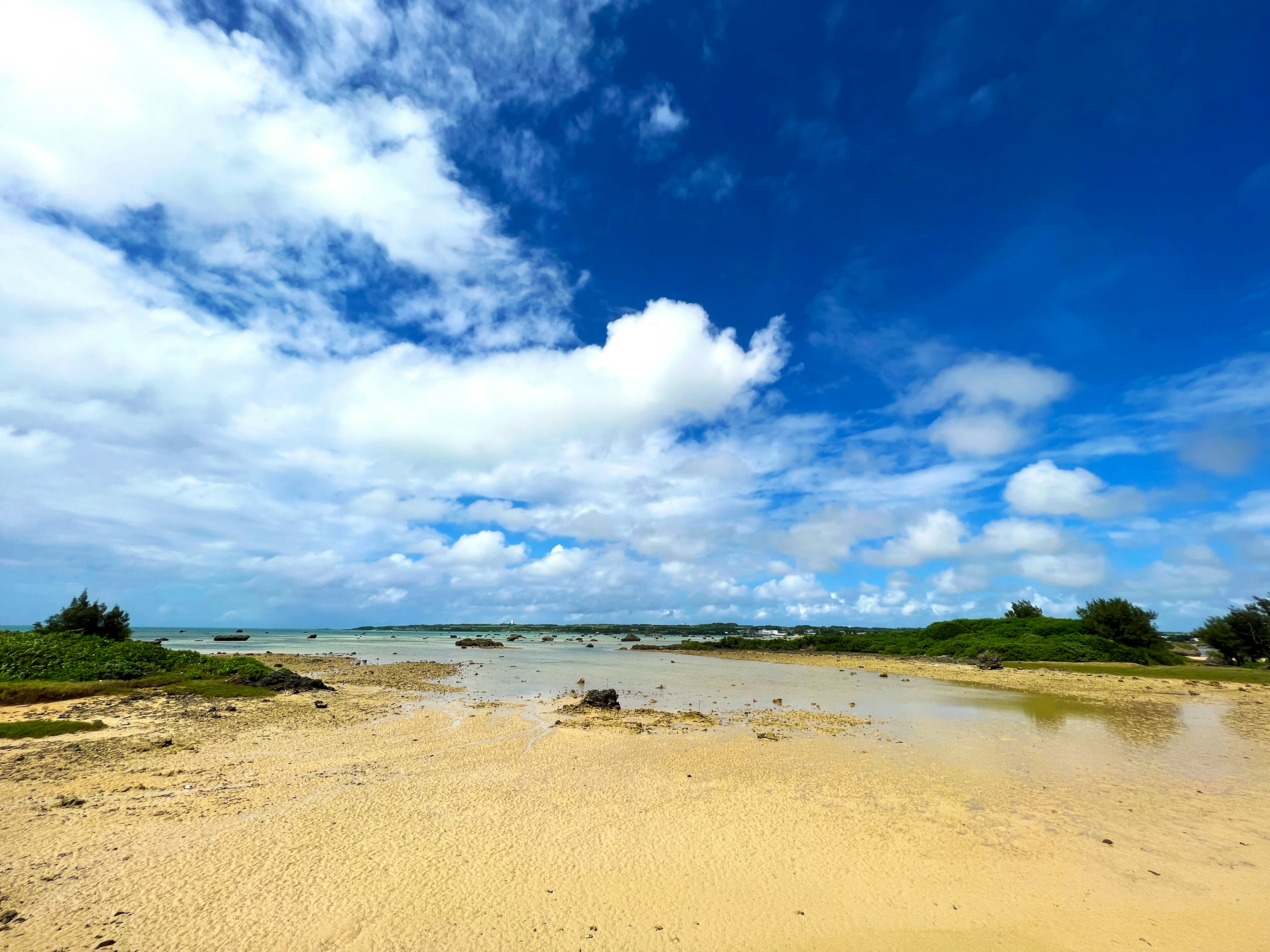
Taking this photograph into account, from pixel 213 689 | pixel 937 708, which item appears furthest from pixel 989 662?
pixel 213 689

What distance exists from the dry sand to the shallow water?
7.26ft

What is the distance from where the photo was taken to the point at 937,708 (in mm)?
27438

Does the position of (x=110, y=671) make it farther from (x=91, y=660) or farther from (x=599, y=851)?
(x=599, y=851)

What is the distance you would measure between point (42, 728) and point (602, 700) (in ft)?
57.8

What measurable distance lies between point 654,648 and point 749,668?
43.5m

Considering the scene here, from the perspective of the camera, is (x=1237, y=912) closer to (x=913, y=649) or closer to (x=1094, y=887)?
(x=1094, y=887)

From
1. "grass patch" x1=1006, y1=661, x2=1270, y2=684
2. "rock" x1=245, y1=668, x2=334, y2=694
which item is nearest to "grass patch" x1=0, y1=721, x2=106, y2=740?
"rock" x1=245, y1=668, x2=334, y2=694

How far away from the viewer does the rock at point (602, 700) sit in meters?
23.9

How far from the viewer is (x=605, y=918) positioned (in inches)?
283

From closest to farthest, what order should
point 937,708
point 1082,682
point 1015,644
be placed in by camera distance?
point 937,708 → point 1082,682 → point 1015,644

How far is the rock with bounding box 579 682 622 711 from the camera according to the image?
2386 cm

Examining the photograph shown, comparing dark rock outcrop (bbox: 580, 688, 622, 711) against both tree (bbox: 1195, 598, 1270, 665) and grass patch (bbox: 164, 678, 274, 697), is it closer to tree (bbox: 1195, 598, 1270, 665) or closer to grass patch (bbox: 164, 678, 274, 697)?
grass patch (bbox: 164, 678, 274, 697)

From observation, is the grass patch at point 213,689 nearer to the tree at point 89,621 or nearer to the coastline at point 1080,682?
the tree at point 89,621

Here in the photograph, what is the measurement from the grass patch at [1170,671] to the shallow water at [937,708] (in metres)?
12.7
